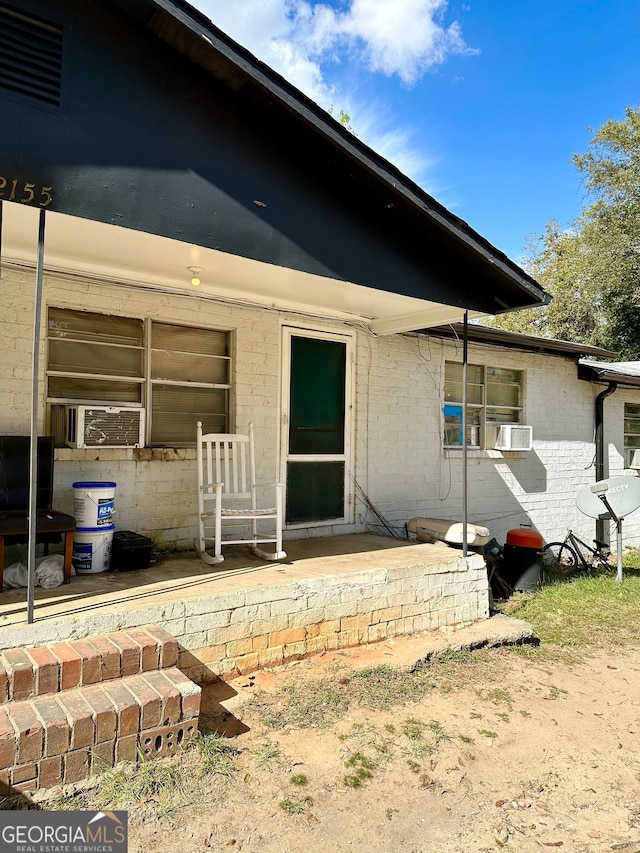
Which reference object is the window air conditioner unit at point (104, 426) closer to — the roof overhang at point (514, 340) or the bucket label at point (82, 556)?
the bucket label at point (82, 556)

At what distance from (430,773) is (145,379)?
3.65 m

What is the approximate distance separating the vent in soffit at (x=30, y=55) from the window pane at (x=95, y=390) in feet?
7.24

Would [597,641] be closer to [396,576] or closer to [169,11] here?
[396,576]

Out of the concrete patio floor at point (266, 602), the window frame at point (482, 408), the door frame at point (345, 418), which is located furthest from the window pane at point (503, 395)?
the concrete patio floor at point (266, 602)

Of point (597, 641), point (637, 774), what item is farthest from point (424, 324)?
point (637, 774)

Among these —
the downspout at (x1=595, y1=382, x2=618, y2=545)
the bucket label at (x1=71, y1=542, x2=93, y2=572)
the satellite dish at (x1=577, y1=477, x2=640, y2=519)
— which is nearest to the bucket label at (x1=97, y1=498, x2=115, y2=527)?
the bucket label at (x1=71, y1=542, x2=93, y2=572)

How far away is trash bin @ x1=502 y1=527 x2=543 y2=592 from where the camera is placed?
6633mm

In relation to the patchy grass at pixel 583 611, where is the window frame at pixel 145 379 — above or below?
above

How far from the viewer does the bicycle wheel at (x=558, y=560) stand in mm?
7879

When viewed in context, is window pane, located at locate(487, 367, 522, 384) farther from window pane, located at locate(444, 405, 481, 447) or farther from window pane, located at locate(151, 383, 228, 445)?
window pane, located at locate(151, 383, 228, 445)

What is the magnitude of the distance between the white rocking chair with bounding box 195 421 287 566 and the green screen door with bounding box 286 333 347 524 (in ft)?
2.12

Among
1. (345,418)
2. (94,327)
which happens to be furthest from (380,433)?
(94,327)

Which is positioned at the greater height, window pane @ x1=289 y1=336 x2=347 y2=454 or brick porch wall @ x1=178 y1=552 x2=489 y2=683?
window pane @ x1=289 y1=336 x2=347 y2=454

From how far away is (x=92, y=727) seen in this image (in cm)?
258
